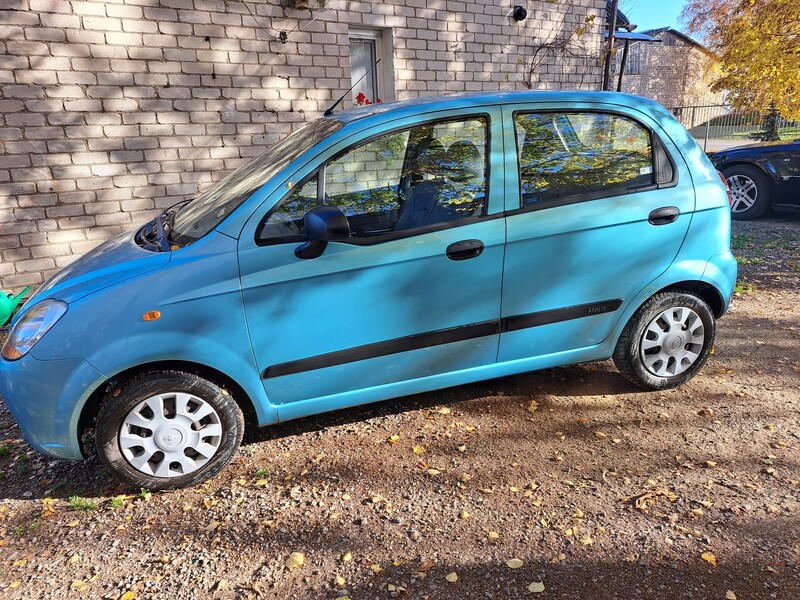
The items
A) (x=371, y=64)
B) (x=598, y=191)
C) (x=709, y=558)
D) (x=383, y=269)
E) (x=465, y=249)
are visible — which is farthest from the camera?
(x=371, y=64)

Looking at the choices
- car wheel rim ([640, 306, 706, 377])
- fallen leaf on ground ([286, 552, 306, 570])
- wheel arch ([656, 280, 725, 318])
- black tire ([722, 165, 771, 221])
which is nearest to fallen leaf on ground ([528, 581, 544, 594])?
fallen leaf on ground ([286, 552, 306, 570])

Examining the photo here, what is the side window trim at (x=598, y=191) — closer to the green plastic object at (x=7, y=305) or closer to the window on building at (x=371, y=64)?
the green plastic object at (x=7, y=305)

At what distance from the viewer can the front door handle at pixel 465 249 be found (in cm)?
306

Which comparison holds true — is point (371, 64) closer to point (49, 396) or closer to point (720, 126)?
point (49, 396)

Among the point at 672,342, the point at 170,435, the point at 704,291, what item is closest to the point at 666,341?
the point at 672,342

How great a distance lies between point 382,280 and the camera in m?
2.99

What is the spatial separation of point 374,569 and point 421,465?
78cm

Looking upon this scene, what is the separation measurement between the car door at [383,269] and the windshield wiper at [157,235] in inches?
19.7

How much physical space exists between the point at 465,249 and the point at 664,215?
4.19 feet

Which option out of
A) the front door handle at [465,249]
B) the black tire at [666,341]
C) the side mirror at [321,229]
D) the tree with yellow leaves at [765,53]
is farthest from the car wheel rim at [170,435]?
the tree with yellow leaves at [765,53]

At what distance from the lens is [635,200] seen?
3383 millimetres

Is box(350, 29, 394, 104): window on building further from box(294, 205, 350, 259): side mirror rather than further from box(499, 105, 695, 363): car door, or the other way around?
box(294, 205, 350, 259): side mirror

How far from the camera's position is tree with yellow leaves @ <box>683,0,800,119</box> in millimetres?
9211

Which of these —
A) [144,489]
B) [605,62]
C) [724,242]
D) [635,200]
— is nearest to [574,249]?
[635,200]
